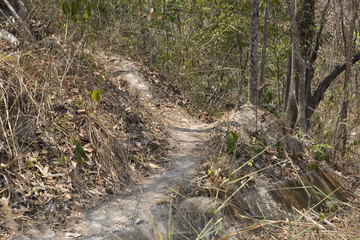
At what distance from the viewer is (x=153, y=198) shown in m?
4.44

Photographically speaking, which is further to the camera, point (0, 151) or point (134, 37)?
point (134, 37)

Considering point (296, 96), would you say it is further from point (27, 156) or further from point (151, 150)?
point (27, 156)

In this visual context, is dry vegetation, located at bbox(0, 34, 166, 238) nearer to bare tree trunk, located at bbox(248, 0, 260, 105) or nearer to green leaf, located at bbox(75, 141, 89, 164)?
green leaf, located at bbox(75, 141, 89, 164)

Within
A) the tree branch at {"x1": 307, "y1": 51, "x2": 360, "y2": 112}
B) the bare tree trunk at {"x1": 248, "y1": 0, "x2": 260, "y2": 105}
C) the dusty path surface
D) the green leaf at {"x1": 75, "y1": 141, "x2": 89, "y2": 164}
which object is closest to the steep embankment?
the dusty path surface

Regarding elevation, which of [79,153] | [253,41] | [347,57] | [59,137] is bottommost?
[79,153]

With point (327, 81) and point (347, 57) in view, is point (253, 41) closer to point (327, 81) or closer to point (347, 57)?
point (347, 57)

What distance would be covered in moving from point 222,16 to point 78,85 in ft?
14.6

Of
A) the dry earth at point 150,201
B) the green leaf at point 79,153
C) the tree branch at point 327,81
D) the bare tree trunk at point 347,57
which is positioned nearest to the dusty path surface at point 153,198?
the dry earth at point 150,201

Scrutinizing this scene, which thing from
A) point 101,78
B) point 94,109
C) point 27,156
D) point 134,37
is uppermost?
point 134,37

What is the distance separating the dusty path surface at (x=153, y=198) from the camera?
3.77 m

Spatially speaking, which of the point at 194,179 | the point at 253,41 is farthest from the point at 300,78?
the point at 194,179

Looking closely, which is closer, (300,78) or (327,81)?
(300,78)

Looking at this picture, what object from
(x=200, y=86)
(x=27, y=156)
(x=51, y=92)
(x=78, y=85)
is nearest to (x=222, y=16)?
(x=200, y=86)

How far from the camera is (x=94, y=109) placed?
5559 millimetres
